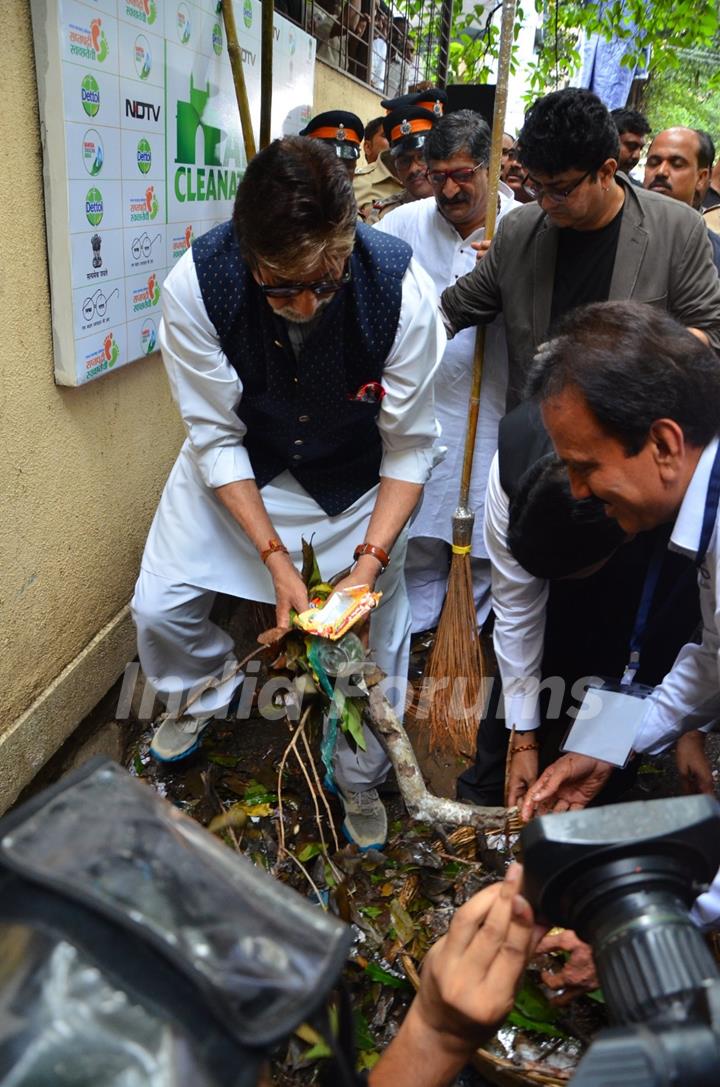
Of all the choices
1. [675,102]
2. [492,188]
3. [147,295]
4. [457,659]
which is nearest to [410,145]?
[492,188]

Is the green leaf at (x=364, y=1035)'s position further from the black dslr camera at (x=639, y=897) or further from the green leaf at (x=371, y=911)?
the black dslr camera at (x=639, y=897)

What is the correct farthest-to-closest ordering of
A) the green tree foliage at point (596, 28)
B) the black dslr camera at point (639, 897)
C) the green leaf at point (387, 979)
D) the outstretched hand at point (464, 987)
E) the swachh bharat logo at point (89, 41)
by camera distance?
the green tree foliage at point (596, 28) → the swachh bharat logo at point (89, 41) → the green leaf at point (387, 979) → the outstretched hand at point (464, 987) → the black dslr camera at point (639, 897)

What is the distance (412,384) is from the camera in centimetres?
227

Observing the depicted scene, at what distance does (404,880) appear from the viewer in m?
2.16

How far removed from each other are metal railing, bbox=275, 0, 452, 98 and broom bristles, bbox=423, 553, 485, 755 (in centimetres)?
291

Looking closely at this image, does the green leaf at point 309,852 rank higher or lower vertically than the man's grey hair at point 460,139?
lower

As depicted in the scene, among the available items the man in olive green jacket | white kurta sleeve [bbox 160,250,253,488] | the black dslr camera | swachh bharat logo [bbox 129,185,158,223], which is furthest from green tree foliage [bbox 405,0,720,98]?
the black dslr camera

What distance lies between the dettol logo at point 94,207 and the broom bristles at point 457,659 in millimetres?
1634

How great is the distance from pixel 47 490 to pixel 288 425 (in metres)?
0.67

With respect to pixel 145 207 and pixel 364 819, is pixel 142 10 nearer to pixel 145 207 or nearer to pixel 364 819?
pixel 145 207

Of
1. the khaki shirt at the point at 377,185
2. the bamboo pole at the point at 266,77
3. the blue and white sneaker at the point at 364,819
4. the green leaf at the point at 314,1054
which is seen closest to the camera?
the green leaf at the point at 314,1054

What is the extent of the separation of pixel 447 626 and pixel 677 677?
130cm

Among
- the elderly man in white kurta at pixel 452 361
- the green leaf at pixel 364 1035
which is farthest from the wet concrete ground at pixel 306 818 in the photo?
the elderly man in white kurta at pixel 452 361

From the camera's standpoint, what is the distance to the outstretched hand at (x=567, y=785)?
2.04m
